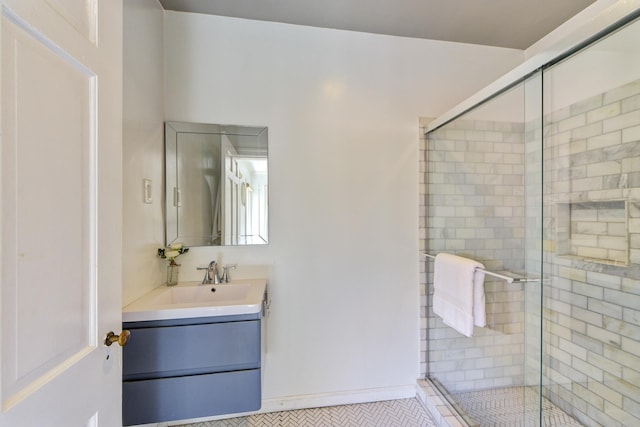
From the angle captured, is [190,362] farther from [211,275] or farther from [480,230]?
Answer: [480,230]

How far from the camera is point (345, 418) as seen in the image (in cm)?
170

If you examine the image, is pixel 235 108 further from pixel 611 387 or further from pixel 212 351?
pixel 611 387

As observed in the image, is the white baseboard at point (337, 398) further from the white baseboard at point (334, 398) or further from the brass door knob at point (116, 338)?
the brass door knob at point (116, 338)

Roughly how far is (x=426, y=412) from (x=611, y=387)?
1.00 metres

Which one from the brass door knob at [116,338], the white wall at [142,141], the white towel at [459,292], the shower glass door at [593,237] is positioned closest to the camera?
the brass door knob at [116,338]

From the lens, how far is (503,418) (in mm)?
1582

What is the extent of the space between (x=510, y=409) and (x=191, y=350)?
181 centimetres

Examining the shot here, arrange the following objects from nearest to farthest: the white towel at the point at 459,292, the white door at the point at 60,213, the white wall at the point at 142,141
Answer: the white door at the point at 60,213
the white wall at the point at 142,141
the white towel at the point at 459,292

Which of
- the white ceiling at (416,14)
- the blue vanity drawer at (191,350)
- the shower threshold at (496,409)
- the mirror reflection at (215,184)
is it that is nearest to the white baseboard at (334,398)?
the shower threshold at (496,409)

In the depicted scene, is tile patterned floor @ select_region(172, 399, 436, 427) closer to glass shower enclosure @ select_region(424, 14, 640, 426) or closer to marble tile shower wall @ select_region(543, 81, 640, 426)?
glass shower enclosure @ select_region(424, 14, 640, 426)

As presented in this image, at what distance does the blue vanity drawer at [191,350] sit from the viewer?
117 cm

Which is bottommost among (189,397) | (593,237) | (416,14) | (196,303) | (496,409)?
(496,409)

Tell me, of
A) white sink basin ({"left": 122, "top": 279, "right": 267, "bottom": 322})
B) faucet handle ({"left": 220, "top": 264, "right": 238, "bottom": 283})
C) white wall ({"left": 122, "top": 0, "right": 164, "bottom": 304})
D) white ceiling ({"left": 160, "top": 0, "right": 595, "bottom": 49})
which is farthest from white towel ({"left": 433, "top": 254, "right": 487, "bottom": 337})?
white wall ({"left": 122, "top": 0, "right": 164, "bottom": 304})

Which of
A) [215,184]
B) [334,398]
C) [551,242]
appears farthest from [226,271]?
[551,242]
